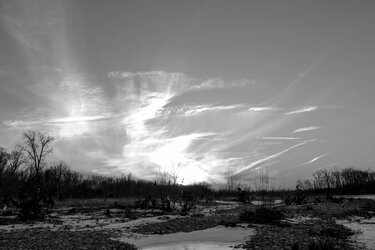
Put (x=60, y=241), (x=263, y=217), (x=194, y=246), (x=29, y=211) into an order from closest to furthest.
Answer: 1. (x=194, y=246)
2. (x=60, y=241)
3. (x=263, y=217)
4. (x=29, y=211)

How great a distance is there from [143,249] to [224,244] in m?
2.85

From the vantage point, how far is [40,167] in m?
60.8

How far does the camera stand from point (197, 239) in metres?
12.5

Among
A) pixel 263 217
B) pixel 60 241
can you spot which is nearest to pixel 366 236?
pixel 263 217

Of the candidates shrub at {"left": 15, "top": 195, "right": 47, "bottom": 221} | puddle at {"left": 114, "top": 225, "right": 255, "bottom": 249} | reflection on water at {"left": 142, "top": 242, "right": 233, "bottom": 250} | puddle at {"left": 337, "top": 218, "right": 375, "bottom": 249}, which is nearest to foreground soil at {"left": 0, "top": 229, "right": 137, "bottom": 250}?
puddle at {"left": 114, "top": 225, "right": 255, "bottom": 249}

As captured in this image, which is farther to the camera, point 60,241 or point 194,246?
point 60,241

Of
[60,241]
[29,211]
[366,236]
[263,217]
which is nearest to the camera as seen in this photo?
[60,241]

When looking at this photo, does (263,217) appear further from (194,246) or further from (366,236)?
(194,246)

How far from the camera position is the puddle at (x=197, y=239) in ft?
36.6

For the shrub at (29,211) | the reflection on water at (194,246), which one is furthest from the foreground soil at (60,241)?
the shrub at (29,211)

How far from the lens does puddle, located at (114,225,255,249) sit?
11141mm

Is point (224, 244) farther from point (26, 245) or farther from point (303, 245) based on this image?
point (26, 245)

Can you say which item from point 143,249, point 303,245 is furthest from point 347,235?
point 143,249

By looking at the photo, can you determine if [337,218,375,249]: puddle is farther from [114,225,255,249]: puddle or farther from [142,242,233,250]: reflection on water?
[142,242,233,250]: reflection on water
